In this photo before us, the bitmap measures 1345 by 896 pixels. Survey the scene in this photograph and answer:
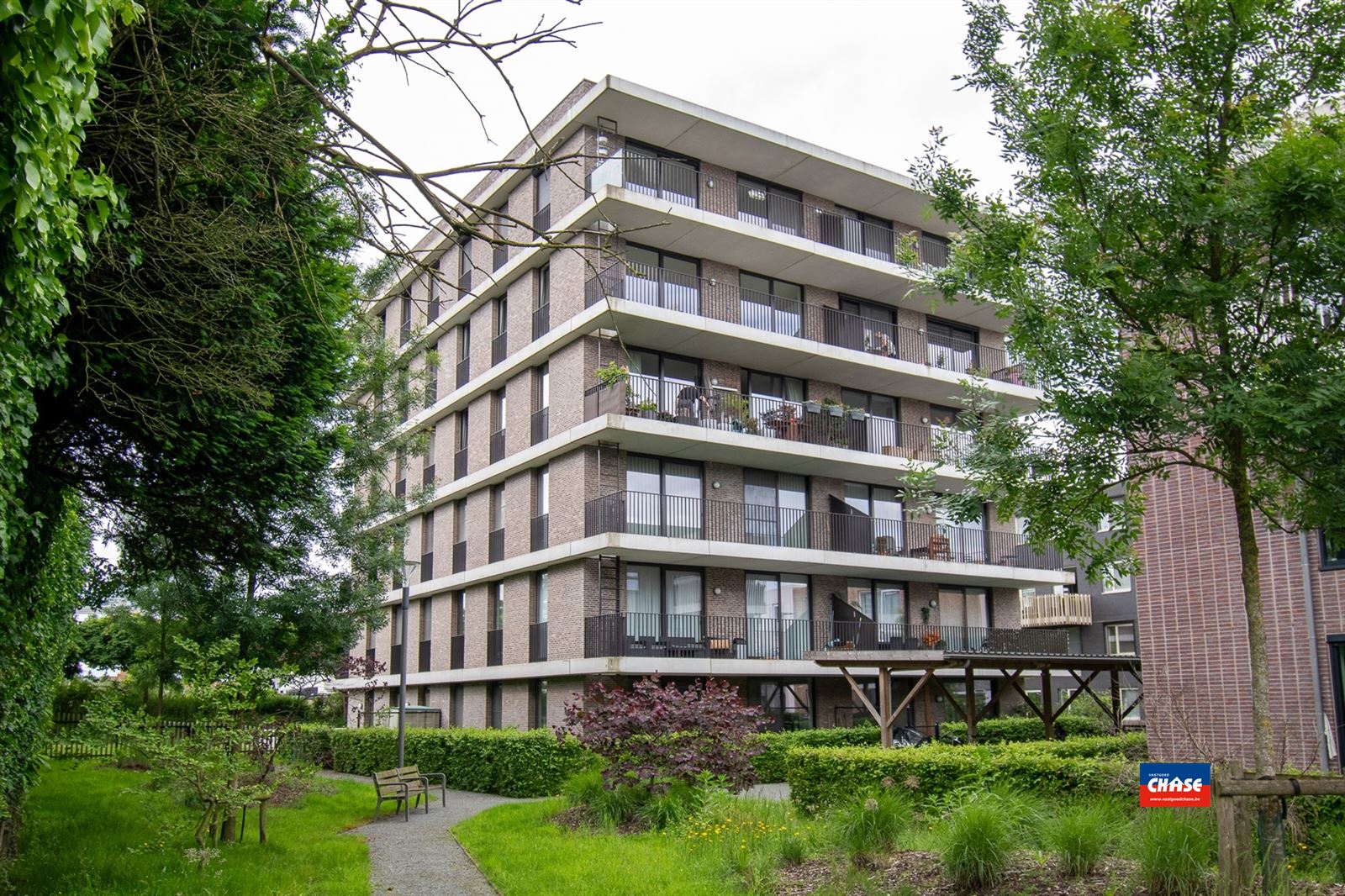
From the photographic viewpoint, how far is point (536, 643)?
2744cm

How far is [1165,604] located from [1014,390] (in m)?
18.7

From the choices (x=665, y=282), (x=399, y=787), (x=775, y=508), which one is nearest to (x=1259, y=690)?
(x=399, y=787)

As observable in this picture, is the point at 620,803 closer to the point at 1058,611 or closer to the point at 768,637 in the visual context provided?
the point at 768,637

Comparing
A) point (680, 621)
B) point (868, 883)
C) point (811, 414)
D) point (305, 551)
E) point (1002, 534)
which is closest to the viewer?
point (868, 883)

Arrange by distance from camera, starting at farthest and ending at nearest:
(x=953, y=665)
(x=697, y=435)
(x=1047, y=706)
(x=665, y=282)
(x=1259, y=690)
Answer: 1. (x=665, y=282)
2. (x=697, y=435)
3. (x=1047, y=706)
4. (x=953, y=665)
5. (x=1259, y=690)

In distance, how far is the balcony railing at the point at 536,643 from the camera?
27234 mm

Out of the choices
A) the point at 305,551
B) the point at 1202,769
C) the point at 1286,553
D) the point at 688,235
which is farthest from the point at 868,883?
the point at 688,235

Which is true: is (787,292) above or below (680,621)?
above

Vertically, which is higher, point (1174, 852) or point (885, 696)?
point (885, 696)

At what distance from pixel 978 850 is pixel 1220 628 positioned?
26.1ft

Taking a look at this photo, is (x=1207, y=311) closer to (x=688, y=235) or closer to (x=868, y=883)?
(x=868, y=883)

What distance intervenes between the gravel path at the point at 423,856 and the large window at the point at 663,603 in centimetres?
722

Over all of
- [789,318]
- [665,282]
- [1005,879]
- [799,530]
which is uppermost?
[665,282]

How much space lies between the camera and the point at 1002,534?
33000 mm
